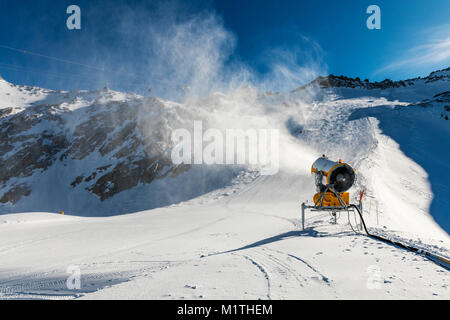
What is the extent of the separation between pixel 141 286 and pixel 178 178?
128 ft

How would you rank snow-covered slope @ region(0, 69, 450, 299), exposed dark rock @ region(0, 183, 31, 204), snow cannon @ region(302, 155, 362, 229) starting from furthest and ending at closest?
exposed dark rock @ region(0, 183, 31, 204) → snow cannon @ region(302, 155, 362, 229) → snow-covered slope @ region(0, 69, 450, 299)

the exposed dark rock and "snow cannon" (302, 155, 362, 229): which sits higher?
"snow cannon" (302, 155, 362, 229)

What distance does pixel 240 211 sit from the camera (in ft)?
64.4

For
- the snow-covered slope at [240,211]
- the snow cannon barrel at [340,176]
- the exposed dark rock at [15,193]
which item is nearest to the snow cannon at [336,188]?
the snow cannon barrel at [340,176]

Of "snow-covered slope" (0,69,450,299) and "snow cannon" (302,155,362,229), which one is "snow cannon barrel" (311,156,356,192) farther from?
"snow-covered slope" (0,69,450,299)

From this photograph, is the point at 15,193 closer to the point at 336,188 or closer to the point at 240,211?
the point at 240,211

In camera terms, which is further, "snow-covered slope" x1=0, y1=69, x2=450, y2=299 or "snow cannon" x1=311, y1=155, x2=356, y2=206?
"snow cannon" x1=311, y1=155, x2=356, y2=206

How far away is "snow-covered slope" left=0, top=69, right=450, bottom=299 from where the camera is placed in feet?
16.6

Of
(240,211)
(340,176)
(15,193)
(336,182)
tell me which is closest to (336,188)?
(336,182)

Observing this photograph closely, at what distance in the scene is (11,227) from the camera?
54.0ft

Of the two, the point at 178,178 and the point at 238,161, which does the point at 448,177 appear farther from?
the point at 178,178

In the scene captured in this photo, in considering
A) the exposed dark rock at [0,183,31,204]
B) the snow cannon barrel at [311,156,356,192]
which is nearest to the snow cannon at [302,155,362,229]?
the snow cannon barrel at [311,156,356,192]

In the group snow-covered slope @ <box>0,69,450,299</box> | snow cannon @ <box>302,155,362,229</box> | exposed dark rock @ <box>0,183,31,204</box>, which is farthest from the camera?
exposed dark rock @ <box>0,183,31,204</box>
